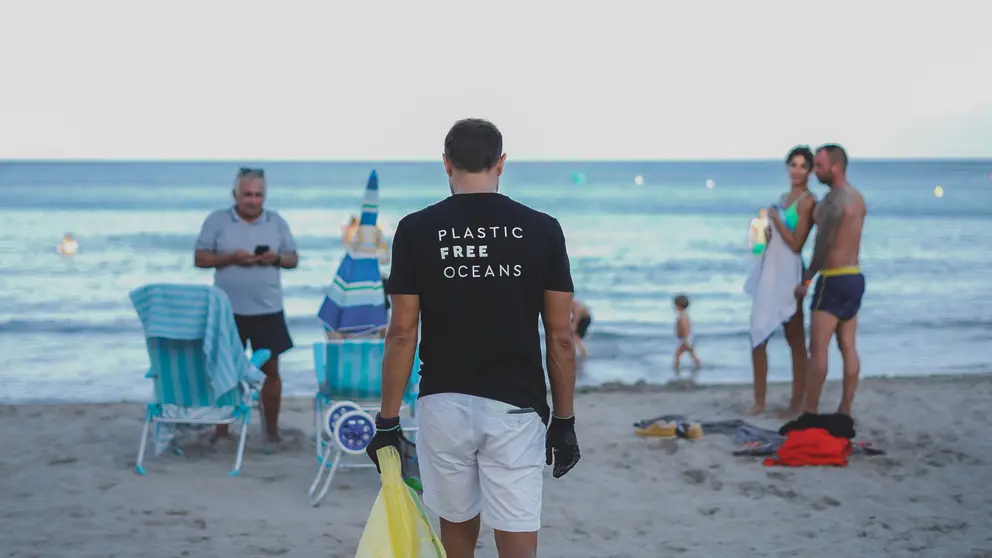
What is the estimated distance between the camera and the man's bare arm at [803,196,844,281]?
21.2 feet

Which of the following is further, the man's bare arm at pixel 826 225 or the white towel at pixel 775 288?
the white towel at pixel 775 288

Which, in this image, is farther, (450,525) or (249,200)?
(249,200)

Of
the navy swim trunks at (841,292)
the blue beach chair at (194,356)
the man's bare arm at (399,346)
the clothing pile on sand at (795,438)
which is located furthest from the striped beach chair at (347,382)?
the navy swim trunks at (841,292)

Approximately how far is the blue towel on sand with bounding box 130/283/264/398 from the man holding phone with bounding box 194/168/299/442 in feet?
1.18

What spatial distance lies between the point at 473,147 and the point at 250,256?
3549 mm

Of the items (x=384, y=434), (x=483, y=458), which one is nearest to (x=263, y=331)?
(x=384, y=434)

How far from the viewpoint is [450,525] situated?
2938 mm

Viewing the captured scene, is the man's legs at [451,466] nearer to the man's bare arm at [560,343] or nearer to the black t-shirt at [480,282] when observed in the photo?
the black t-shirt at [480,282]

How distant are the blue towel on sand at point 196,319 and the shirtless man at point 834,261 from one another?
3571 mm

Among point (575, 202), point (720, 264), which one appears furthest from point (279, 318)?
point (575, 202)

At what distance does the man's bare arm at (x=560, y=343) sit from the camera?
9.27 feet

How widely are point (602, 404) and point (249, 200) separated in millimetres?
3278

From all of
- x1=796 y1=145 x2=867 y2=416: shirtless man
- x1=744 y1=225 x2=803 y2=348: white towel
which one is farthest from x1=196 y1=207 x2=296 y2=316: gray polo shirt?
x1=796 y1=145 x2=867 y2=416: shirtless man

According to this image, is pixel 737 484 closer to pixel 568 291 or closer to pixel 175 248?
pixel 568 291
